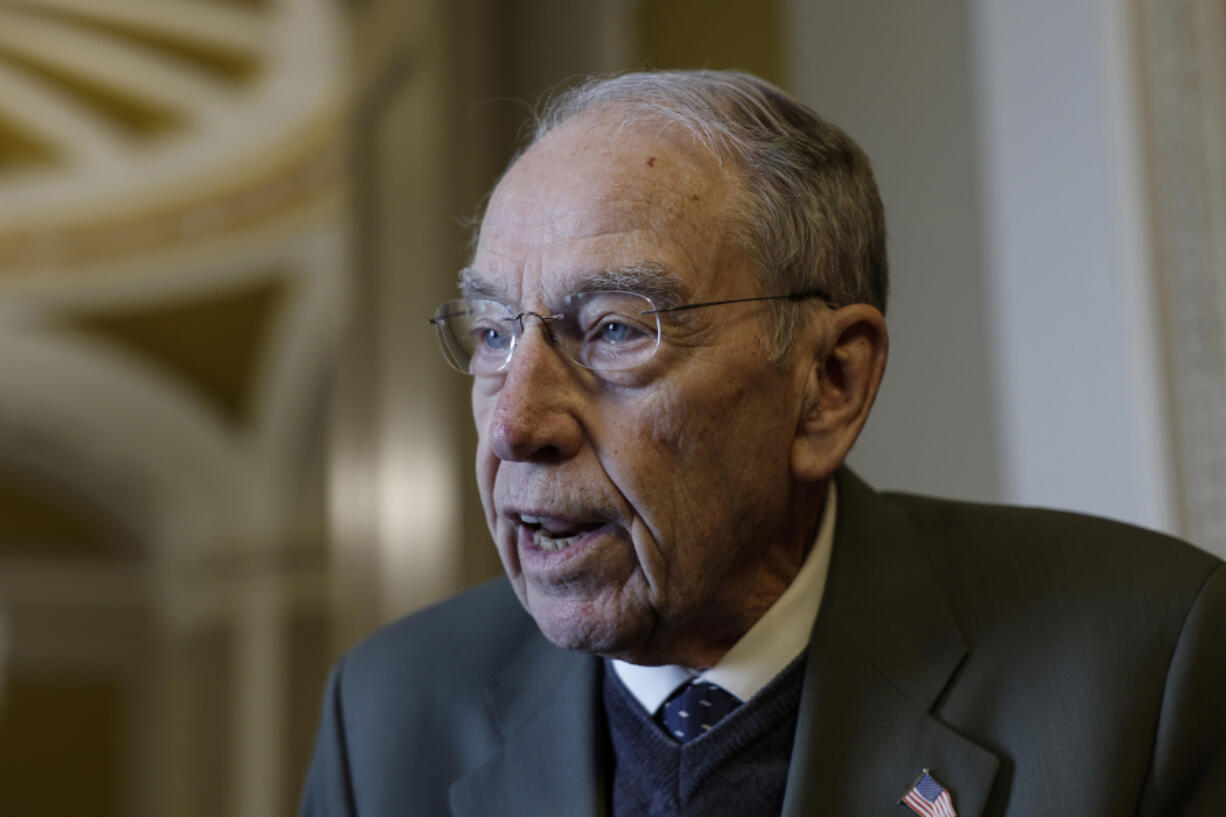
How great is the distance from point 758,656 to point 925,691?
183 millimetres

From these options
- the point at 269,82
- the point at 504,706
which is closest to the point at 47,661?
the point at 269,82

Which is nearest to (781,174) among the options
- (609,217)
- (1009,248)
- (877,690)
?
(609,217)

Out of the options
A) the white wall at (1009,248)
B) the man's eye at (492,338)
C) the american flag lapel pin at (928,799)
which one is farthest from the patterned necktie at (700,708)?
the white wall at (1009,248)

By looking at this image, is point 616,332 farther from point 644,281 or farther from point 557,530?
point 557,530

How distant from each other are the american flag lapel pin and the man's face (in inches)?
11.0

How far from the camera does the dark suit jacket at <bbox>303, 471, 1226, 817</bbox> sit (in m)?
1.27

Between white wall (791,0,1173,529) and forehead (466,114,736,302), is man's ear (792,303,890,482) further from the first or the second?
white wall (791,0,1173,529)

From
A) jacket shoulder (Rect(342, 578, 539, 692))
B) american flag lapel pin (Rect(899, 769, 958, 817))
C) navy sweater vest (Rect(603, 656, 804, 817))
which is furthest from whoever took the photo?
jacket shoulder (Rect(342, 578, 539, 692))

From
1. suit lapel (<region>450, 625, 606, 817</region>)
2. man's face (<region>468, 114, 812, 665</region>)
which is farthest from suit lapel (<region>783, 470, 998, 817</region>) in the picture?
suit lapel (<region>450, 625, 606, 817</region>)

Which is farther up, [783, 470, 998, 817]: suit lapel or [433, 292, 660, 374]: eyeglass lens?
[433, 292, 660, 374]: eyeglass lens

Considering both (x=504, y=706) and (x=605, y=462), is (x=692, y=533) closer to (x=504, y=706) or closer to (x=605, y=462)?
(x=605, y=462)

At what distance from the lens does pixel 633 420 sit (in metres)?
1.28

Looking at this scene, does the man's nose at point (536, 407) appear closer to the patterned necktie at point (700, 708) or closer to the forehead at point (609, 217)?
the forehead at point (609, 217)

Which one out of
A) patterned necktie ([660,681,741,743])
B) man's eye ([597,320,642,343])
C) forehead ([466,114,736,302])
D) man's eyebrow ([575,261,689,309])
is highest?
forehead ([466,114,736,302])
